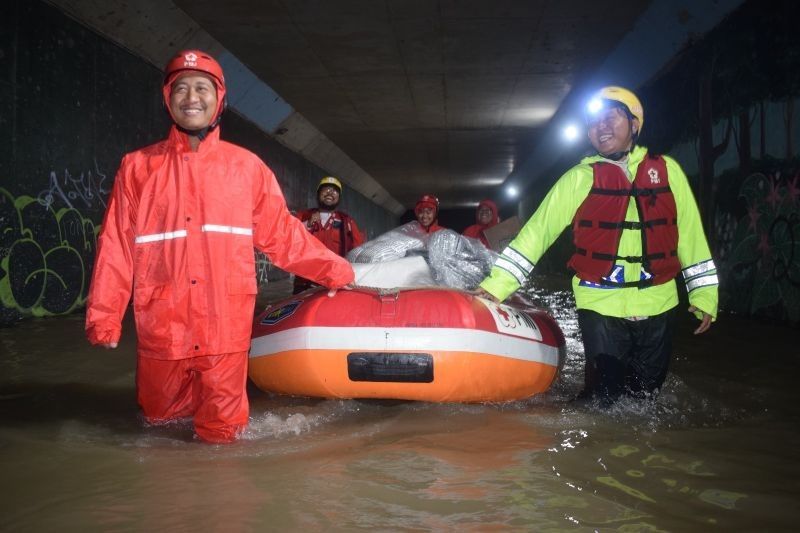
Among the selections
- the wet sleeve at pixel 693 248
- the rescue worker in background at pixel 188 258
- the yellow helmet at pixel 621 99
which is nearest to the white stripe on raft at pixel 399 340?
the rescue worker in background at pixel 188 258

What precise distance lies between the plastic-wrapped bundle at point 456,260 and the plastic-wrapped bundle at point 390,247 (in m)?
0.23

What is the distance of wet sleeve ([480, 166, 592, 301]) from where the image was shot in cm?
337

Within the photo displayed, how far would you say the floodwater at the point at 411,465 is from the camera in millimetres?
2033

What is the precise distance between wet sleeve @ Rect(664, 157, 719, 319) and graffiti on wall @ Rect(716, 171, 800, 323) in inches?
171

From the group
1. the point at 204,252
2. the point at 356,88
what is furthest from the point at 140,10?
the point at 204,252

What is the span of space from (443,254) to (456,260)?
10cm

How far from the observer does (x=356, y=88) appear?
43.8 feet

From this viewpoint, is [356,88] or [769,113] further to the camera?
[356,88]

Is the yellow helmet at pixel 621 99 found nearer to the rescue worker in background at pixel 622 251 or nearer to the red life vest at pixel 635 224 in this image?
the rescue worker in background at pixel 622 251

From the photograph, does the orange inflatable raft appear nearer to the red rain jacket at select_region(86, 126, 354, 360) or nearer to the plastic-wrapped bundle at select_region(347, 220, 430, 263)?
the red rain jacket at select_region(86, 126, 354, 360)

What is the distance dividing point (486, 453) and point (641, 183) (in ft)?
5.44

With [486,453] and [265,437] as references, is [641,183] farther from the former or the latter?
[265,437]

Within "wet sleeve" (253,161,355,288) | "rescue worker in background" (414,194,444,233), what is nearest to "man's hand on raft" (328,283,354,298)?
"wet sleeve" (253,161,355,288)

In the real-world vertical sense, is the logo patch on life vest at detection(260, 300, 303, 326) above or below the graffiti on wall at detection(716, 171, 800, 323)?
below
